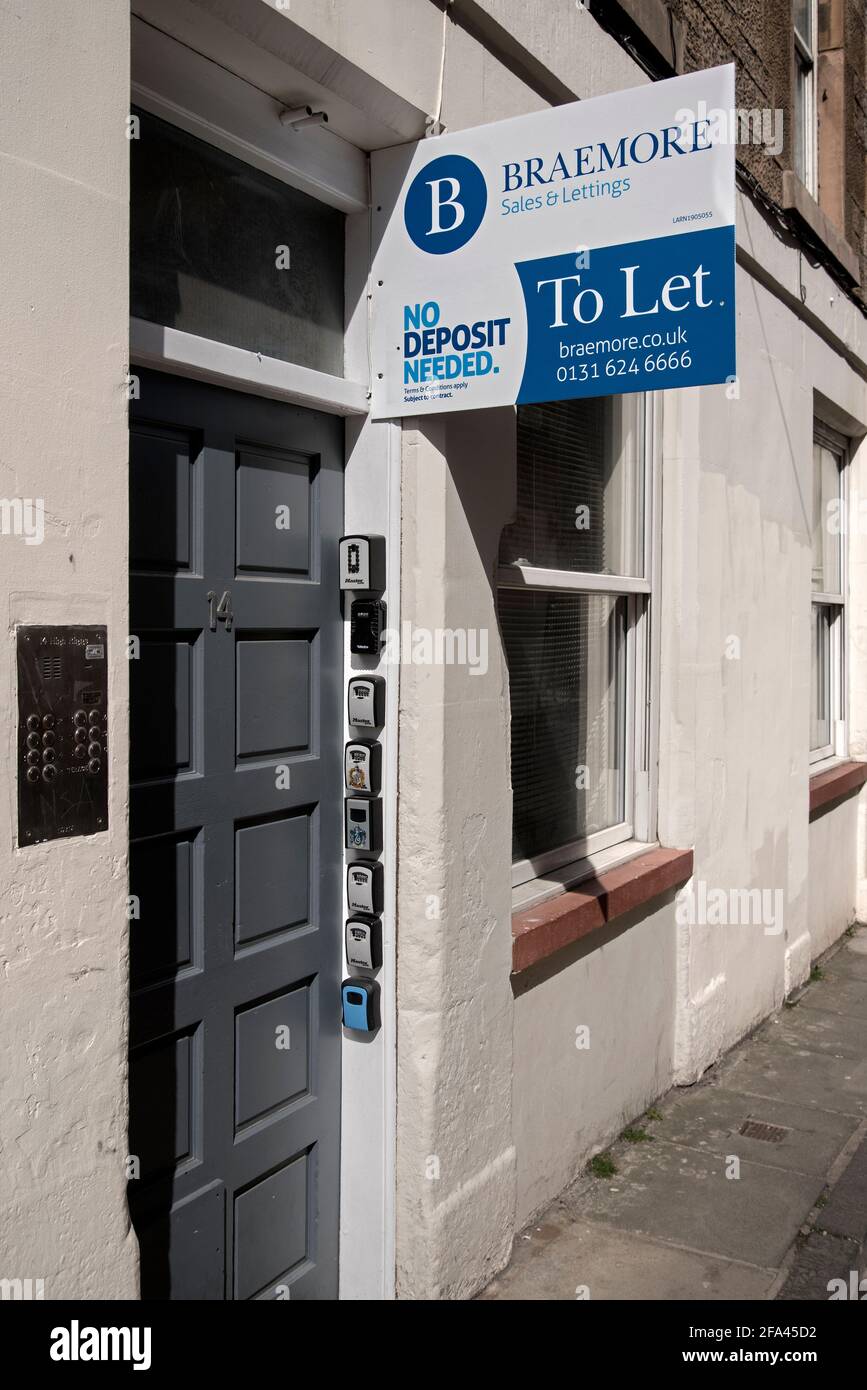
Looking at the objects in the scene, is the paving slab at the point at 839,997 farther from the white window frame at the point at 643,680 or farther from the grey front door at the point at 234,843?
the grey front door at the point at 234,843

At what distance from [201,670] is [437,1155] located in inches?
63.0

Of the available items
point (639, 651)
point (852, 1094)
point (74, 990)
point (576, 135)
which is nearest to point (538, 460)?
point (639, 651)

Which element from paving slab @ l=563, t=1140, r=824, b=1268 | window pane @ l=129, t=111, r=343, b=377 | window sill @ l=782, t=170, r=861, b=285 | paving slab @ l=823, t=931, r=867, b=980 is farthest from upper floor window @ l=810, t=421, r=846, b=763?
window pane @ l=129, t=111, r=343, b=377

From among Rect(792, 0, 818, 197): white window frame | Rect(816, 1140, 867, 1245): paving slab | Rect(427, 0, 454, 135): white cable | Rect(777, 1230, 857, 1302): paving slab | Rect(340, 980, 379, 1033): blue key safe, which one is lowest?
Rect(777, 1230, 857, 1302): paving slab

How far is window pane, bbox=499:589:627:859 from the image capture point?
4629mm

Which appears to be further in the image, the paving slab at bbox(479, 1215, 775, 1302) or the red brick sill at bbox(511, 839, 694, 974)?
the red brick sill at bbox(511, 839, 694, 974)

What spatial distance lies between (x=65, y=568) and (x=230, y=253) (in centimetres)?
129

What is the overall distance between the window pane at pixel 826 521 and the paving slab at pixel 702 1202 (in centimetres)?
490

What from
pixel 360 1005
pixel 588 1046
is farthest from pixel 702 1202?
pixel 360 1005

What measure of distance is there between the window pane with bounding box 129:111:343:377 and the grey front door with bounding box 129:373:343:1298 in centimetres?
20

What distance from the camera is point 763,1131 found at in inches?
203

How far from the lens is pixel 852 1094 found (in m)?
5.65

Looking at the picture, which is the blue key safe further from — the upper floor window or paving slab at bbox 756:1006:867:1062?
the upper floor window
